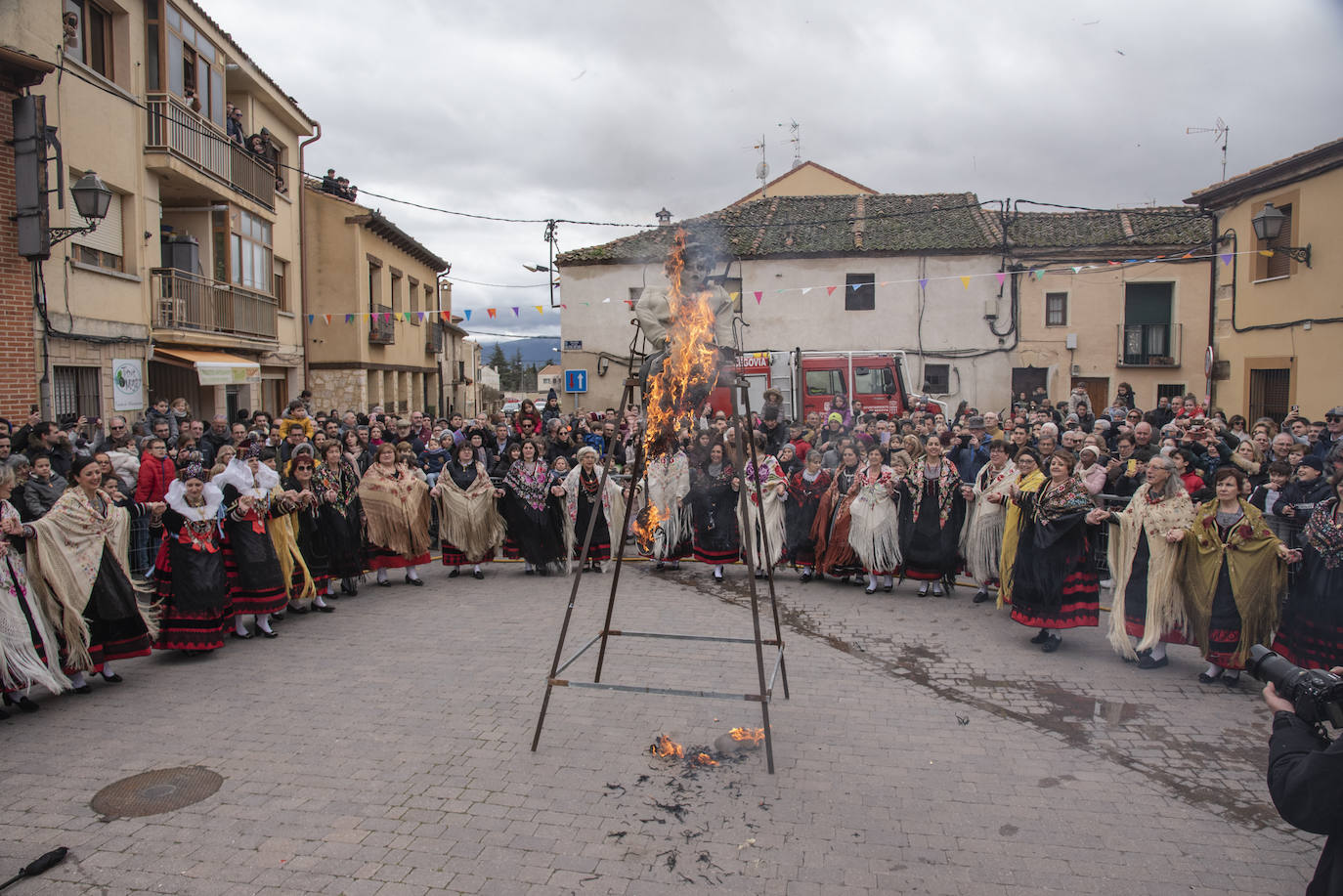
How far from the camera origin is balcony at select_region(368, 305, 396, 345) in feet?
76.1

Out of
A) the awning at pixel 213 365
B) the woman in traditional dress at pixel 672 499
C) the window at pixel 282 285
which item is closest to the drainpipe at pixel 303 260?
the window at pixel 282 285

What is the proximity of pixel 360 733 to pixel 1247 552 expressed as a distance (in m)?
6.06

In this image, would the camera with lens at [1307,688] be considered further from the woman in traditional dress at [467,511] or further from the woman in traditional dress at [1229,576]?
the woman in traditional dress at [467,511]

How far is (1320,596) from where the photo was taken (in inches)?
206

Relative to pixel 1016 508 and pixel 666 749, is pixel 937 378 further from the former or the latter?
pixel 666 749

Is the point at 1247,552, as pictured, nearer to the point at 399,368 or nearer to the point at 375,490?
the point at 375,490

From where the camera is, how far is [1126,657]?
6.46 metres

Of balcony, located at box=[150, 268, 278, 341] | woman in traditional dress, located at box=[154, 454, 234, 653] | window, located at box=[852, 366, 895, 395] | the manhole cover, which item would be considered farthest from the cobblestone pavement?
balcony, located at box=[150, 268, 278, 341]

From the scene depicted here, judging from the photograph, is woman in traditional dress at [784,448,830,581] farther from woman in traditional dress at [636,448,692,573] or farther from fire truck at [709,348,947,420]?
fire truck at [709,348,947,420]

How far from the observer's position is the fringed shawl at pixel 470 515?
379 inches

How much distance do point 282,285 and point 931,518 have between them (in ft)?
57.7

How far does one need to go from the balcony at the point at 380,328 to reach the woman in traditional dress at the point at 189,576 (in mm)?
16992

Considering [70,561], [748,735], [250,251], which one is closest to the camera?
[748,735]

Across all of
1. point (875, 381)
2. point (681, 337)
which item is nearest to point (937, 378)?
point (875, 381)
